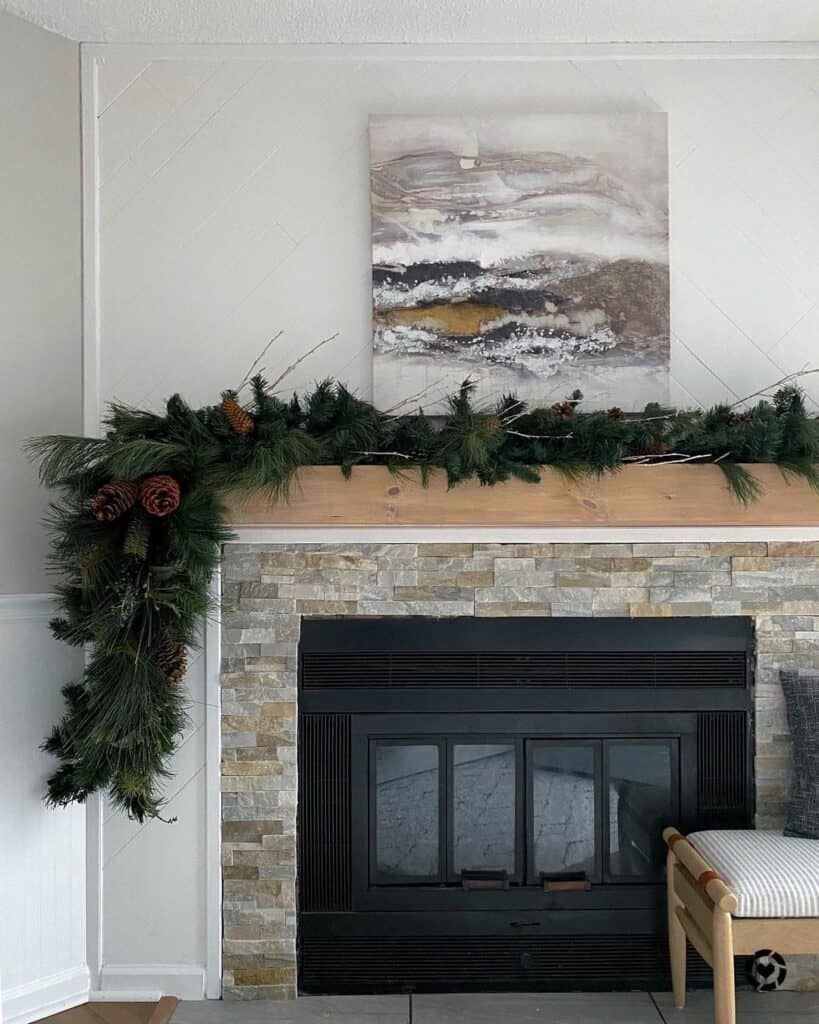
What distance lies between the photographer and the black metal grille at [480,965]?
2377 mm

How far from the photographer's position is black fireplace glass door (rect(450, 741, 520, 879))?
2412 millimetres

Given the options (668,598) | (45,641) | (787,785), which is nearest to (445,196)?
(668,598)

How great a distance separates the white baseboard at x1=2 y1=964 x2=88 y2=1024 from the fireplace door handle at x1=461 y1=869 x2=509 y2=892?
0.98 m

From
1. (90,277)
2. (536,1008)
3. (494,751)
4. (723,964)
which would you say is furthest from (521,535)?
(90,277)

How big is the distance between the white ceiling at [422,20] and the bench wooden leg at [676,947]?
208 centimetres

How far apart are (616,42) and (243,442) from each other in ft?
4.65

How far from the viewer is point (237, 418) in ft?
6.80

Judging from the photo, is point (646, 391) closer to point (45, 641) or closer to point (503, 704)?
point (503, 704)

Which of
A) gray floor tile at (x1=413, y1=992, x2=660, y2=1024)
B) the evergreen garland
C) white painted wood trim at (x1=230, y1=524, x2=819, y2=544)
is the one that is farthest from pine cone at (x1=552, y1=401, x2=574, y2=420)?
gray floor tile at (x1=413, y1=992, x2=660, y2=1024)

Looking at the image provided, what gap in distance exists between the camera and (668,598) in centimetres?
237

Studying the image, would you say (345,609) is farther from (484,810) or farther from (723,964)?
(723,964)

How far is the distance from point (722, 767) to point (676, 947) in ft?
1.50

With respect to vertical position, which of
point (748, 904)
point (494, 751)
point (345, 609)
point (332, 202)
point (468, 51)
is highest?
point (468, 51)

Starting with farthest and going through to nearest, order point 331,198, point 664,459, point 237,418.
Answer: point 331,198, point 664,459, point 237,418
